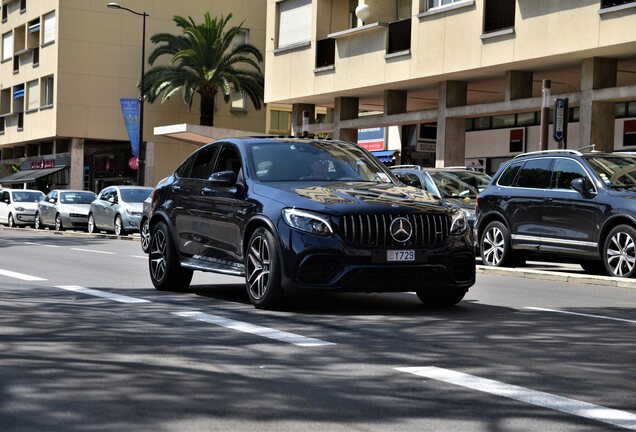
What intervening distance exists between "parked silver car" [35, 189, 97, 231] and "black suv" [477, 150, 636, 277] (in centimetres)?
2446

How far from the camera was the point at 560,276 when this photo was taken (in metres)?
16.7

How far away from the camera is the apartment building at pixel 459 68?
31062mm

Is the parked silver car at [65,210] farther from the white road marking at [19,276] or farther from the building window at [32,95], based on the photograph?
the building window at [32,95]

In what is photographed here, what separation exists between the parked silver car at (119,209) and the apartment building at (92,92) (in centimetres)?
2877

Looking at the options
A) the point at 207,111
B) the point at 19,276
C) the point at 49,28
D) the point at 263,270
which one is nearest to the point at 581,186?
the point at 263,270

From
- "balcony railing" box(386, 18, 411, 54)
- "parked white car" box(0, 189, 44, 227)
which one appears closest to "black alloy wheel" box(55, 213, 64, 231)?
"parked white car" box(0, 189, 44, 227)

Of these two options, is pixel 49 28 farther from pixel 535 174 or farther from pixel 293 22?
pixel 535 174

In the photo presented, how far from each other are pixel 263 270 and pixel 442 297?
1788mm

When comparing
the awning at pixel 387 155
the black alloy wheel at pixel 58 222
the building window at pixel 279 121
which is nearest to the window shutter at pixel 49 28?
the building window at pixel 279 121

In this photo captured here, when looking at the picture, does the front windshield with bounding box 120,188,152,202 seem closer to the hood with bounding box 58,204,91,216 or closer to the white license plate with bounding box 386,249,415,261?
the hood with bounding box 58,204,91,216

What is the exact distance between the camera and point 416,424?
5.61 meters

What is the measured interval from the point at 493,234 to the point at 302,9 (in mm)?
25448

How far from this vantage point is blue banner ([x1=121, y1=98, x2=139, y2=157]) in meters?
56.0

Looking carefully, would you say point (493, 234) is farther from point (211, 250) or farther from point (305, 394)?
point (305, 394)
